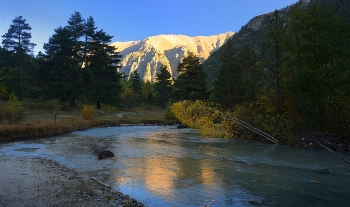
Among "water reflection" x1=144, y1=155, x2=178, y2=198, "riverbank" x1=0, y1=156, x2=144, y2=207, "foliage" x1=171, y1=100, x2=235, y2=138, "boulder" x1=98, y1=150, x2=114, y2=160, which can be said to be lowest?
"water reflection" x1=144, y1=155, x2=178, y2=198

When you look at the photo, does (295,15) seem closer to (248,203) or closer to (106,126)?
(248,203)

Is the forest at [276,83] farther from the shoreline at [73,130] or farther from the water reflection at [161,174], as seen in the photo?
the water reflection at [161,174]

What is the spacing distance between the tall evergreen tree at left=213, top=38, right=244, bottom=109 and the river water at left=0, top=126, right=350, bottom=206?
31.1 meters

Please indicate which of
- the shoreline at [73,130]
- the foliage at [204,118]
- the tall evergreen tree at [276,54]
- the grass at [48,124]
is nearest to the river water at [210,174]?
the shoreline at [73,130]

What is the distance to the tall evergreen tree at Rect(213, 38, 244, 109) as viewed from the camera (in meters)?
54.9

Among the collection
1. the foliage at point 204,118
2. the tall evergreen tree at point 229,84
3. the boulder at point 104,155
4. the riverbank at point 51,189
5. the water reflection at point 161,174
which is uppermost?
the tall evergreen tree at point 229,84

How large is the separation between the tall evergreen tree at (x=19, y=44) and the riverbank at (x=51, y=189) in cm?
4808

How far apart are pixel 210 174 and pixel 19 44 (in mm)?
55849

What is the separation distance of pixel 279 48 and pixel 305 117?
8064mm

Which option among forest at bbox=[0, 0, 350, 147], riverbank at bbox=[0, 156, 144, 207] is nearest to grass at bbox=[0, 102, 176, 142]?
forest at bbox=[0, 0, 350, 147]

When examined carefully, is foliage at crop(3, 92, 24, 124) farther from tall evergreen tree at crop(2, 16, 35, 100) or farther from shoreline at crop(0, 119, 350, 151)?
tall evergreen tree at crop(2, 16, 35, 100)

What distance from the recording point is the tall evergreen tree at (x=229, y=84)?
5494 cm

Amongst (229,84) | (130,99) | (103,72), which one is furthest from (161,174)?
(130,99)

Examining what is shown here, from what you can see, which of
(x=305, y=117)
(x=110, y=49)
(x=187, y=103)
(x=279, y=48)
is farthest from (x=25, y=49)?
(x=305, y=117)
